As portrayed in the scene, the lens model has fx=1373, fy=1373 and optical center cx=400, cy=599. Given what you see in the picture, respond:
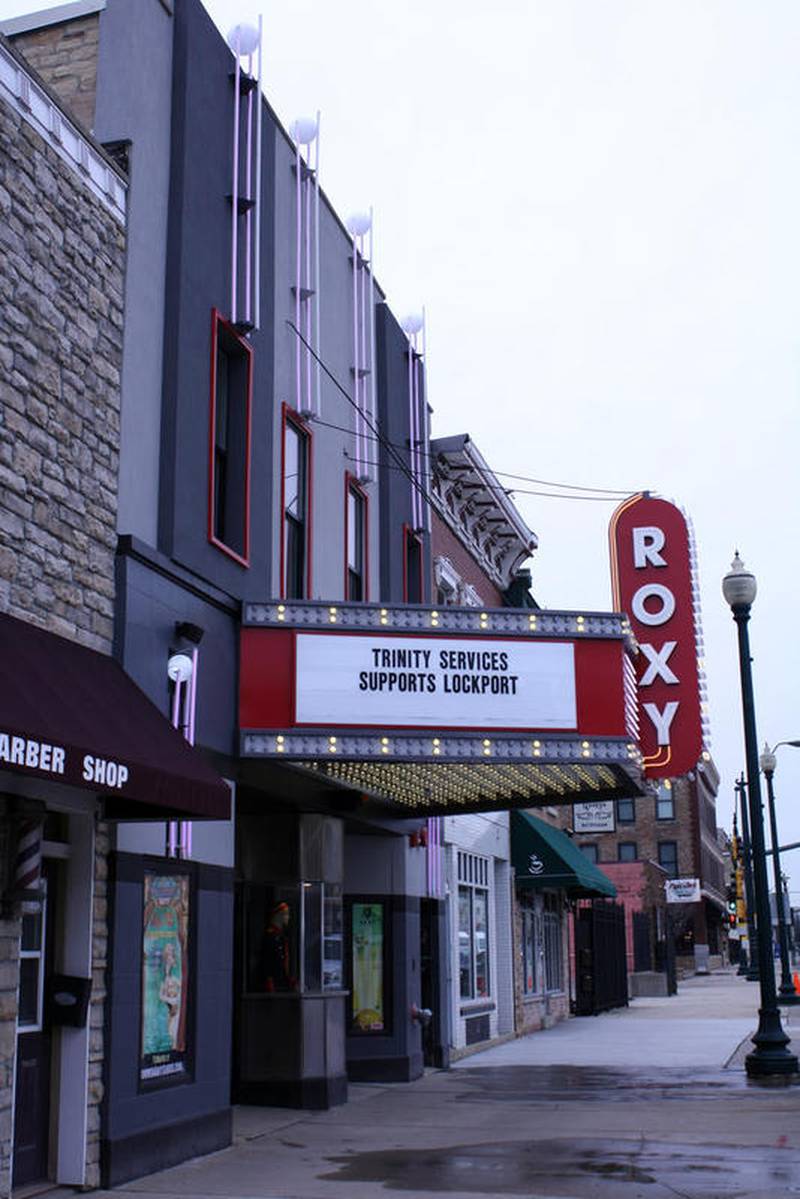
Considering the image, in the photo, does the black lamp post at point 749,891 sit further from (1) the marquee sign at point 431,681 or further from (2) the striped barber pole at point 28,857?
(2) the striped barber pole at point 28,857

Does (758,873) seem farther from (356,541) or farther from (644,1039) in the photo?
(644,1039)

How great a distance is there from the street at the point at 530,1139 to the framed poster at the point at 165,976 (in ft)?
2.84

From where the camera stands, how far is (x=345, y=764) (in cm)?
1402

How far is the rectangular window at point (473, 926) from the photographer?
2342 cm

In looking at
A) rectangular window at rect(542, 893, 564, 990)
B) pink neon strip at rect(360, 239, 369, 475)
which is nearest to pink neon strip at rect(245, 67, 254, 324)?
pink neon strip at rect(360, 239, 369, 475)

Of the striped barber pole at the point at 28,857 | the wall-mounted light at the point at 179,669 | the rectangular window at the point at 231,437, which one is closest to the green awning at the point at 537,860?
the rectangular window at the point at 231,437

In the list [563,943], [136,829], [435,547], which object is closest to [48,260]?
[136,829]

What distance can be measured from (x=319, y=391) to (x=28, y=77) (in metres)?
6.45

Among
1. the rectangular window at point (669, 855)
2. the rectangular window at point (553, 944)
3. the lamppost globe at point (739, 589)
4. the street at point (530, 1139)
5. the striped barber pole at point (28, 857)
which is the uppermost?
the lamppost globe at point (739, 589)

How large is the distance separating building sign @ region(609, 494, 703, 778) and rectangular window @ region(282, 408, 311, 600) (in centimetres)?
443

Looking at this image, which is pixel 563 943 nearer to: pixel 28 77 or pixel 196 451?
pixel 196 451

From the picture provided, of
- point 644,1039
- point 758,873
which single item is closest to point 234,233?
point 758,873

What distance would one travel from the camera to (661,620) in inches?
687

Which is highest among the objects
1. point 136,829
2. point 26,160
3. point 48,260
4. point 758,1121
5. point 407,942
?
point 26,160
